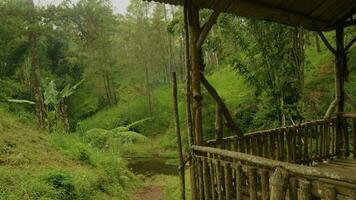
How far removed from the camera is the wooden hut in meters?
3.45

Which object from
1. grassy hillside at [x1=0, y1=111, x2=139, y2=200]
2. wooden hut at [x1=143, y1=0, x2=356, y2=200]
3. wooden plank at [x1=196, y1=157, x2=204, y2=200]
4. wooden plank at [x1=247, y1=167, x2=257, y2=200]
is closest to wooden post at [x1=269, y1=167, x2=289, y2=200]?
wooden hut at [x1=143, y1=0, x2=356, y2=200]

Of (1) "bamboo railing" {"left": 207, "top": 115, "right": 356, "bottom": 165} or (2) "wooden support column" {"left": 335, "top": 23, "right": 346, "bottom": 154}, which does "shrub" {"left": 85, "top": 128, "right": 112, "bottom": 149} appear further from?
(2) "wooden support column" {"left": 335, "top": 23, "right": 346, "bottom": 154}

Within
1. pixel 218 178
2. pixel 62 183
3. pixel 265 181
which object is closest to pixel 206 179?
pixel 218 178

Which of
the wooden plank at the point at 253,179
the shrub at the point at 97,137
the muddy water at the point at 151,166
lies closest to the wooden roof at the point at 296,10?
the wooden plank at the point at 253,179

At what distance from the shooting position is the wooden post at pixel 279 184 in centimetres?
347

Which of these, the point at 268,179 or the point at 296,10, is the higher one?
the point at 296,10

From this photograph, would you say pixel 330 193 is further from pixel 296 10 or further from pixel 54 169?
pixel 54 169

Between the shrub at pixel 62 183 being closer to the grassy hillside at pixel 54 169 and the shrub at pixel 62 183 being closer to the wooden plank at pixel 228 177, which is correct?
the grassy hillside at pixel 54 169

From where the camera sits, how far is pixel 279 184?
11.6 ft

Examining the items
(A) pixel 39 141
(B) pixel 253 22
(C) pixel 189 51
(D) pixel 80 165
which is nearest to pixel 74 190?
(D) pixel 80 165

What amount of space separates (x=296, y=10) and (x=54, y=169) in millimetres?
6139

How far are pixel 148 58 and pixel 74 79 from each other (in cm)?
597

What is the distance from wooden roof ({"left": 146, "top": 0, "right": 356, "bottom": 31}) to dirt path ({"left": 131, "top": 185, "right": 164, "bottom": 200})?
6040mm

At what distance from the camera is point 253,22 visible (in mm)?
11664
